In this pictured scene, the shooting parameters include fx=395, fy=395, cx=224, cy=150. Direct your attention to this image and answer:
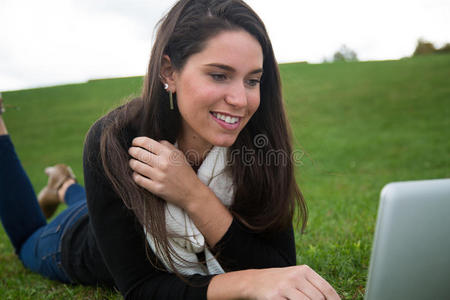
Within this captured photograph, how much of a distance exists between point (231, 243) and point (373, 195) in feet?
12.3

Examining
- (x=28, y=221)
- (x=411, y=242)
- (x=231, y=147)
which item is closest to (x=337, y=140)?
(x=28, y=221)

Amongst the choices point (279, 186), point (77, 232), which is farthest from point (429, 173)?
point (77, 232)

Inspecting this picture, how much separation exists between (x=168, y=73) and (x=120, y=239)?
0.80 meters

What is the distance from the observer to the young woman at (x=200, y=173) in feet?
5.41

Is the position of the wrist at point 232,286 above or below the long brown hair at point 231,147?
below

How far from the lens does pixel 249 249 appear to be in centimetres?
185

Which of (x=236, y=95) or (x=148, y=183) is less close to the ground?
(x=236, y=95)

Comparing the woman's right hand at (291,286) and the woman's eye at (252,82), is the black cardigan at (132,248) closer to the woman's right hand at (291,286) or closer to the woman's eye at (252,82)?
the woman's right hand at (291,286)

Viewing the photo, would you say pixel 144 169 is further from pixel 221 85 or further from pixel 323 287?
pixel 323 287

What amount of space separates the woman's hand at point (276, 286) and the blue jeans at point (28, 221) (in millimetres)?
1491

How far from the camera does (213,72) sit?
171cm

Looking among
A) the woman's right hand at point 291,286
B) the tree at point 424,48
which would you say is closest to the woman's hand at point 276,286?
the woman's right hand at point 291,286

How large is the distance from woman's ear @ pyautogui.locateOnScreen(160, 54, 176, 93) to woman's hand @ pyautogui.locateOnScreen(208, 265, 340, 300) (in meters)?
0.92

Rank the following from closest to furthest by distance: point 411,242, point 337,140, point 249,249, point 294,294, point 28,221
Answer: point 411,242 → point 294,294 → point 249,249 → point 28,221 → point 337,140
